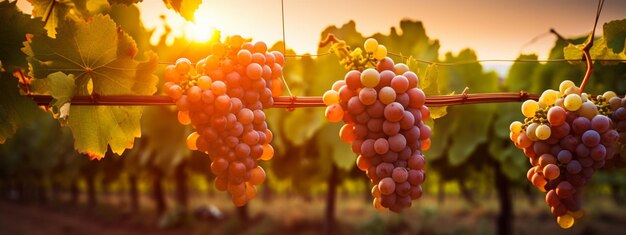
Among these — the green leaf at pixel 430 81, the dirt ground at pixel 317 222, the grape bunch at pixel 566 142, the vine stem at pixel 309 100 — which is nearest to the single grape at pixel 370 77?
the vine stem at pixel 309 100

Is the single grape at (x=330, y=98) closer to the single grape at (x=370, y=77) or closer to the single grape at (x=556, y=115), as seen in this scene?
the single grape at (x=370, y=77)

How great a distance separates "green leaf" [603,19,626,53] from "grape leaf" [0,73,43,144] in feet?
5.43

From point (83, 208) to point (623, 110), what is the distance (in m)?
26.3

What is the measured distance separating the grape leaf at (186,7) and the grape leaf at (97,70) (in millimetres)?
207

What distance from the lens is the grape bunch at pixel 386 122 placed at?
1313mm

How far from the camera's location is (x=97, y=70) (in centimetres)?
165

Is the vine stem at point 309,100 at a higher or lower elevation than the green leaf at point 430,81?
lower

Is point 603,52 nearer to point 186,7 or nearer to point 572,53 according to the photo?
point 572,53

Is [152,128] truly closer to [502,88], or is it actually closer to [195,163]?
[195,163]

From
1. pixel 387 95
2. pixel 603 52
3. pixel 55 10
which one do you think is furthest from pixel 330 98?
pixel 55 10

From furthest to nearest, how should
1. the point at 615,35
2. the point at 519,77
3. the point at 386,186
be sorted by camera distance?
1. the point at 519,77
2. the point at 615,35
3. the point at 386,186

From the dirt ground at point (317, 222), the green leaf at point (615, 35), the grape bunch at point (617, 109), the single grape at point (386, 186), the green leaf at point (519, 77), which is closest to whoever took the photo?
the single grape at point (386, 186)

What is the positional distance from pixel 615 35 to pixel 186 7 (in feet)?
4.22

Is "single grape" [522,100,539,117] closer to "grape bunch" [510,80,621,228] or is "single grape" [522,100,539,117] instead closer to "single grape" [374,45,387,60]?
"grape bunch" [510,80,621,228]
